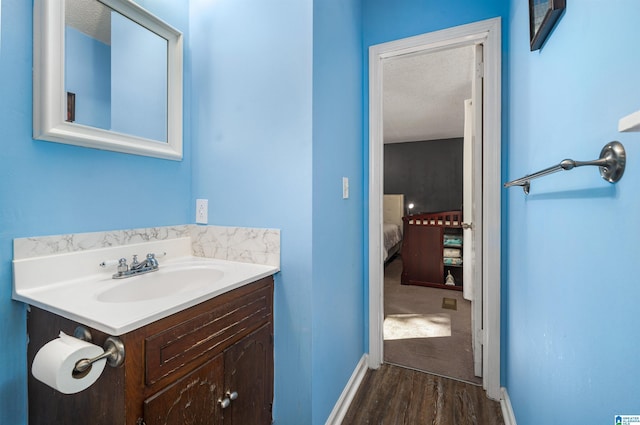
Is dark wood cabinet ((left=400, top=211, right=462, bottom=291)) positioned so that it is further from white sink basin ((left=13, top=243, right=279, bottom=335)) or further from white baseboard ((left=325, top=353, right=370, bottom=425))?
white sink basin ((left=13, top=243, right=279, bottom=335))

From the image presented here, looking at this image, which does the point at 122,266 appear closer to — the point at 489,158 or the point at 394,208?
the point at 489,158

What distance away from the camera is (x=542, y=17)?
0.96m

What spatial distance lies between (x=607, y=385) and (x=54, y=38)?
187cm

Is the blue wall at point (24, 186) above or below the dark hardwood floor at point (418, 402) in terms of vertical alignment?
above

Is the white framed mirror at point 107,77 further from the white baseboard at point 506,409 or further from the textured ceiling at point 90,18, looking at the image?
the white baseboard at point 506,409

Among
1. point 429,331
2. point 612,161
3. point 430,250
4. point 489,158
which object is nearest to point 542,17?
point 612,161

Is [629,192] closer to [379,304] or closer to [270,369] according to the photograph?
[270,369]

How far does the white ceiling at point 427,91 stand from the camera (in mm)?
2684

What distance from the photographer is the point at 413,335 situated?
2.42 metres

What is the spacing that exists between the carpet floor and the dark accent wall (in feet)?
→ 9.46

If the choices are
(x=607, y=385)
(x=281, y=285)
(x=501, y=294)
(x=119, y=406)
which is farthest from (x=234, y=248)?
(x=501, y=294)

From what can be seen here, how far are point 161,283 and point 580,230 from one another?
1477mm

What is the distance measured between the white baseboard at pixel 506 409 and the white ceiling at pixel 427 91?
209 centimetres

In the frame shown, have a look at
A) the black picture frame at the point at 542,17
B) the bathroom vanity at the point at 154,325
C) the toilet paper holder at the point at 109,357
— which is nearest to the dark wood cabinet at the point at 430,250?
the black picture frame at the point at 542,17
